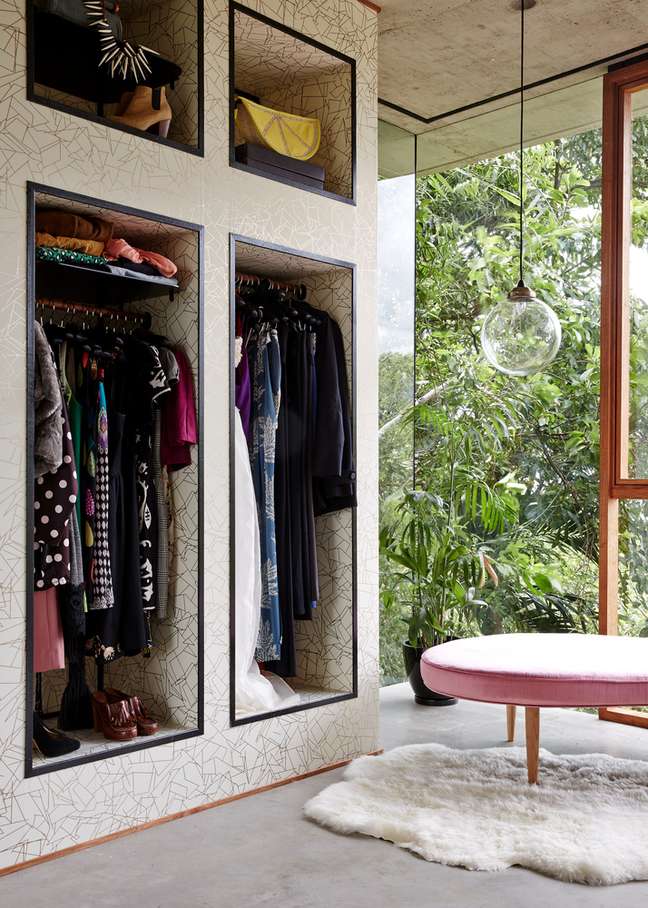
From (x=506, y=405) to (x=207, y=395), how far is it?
2.53 meters

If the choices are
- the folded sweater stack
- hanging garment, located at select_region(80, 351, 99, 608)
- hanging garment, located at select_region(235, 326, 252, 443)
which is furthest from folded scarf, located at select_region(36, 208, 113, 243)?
hanging garment, located at select_region(235, 326, 252, 443)

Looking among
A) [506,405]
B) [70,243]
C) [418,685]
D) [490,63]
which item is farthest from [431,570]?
[70,243]

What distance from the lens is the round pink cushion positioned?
3.19 m

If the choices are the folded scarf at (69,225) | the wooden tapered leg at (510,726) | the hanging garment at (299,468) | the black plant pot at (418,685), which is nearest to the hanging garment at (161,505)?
the folded scarf at (69,225)

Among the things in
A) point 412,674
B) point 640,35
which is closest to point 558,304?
point 640,35

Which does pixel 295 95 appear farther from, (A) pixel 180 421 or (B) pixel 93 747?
(B) pixel 93 747

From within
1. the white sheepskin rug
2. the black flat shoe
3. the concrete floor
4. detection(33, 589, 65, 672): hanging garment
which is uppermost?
detection(33, 589, 65, 672): hanging garment

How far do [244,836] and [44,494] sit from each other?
1273mm

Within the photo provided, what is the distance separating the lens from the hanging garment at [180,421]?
3184mm

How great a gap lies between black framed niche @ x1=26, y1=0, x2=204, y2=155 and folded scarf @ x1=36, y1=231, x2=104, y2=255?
1.26ft

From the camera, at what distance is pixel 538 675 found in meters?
3.21

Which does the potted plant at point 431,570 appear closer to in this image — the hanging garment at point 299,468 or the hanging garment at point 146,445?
the hanging garment at point 299,468

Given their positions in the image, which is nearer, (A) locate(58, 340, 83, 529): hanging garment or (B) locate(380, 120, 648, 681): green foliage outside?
(A) locate(58, 340, 83, 529): hanging garment

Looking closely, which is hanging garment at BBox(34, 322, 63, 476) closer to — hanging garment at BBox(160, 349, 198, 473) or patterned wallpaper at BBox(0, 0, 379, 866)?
patterned wallpaper at BBox(0, 0, 379, 866)
